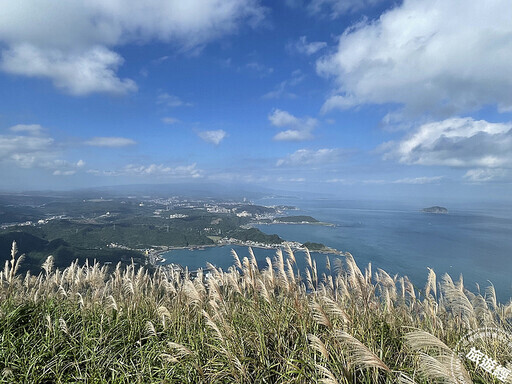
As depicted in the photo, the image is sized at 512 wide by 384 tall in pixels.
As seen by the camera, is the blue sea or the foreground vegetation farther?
the blue sea

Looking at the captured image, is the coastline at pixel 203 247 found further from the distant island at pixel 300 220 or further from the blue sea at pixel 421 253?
the distant island at pixel 300 220

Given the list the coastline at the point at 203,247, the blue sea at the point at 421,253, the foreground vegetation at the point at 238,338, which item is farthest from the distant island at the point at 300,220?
the foreground vegetation at the point at 238,338

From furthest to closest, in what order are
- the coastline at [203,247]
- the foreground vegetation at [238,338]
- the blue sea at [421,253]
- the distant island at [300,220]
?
the distant island at [300,220] → the coastline at [203,247] → the blue sea at [421,253] → the foreground vegetation at [238,338]

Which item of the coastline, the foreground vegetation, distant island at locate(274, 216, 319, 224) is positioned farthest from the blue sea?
the foreground vegetation

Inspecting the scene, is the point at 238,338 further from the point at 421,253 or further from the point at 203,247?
the point at 203,247

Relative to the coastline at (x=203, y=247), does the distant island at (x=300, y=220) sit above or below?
above

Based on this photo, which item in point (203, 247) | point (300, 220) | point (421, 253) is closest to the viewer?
point (421, 253)

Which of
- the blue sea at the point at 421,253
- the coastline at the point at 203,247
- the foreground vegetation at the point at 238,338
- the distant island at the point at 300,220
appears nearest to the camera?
the foreground vegetation at the point at 238,338

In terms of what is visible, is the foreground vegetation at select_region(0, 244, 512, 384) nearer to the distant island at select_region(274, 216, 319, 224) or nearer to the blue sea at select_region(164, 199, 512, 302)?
the blue sea at select_region(164, 199, 512, 302)

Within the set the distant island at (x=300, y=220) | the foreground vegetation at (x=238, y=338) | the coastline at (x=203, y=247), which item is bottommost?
the coastline at (x=203, y=247)

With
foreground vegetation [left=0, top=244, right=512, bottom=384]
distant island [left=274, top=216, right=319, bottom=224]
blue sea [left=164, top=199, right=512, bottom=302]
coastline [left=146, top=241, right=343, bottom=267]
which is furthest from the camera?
distant island [left=274, top=216, right=319, bottom=224]

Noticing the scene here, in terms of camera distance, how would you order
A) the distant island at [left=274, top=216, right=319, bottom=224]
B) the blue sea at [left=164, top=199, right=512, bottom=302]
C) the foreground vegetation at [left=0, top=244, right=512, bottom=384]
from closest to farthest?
the foreground vegetation at [left=0, top=244, right=512, bottom=384] → the blue sea at [left=164, top=199, right=512, bottom=302] → the distant island at [left=274, top=216, right=319, bottom=224]

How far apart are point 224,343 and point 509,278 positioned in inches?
1583

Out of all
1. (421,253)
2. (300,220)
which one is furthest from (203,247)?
(300,220)
